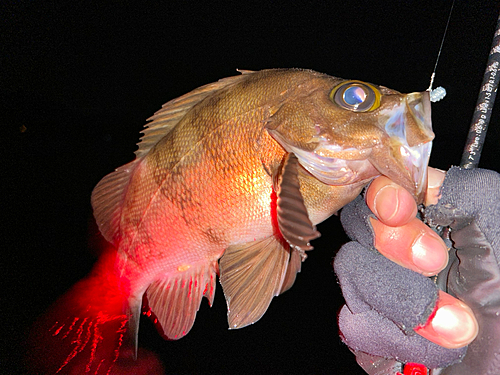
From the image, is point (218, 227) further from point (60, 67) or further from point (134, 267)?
point (60, 67)

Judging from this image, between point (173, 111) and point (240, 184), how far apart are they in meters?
0.51

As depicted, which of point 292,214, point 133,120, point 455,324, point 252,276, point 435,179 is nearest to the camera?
point 292,214

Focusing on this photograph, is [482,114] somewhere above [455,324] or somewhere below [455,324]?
above

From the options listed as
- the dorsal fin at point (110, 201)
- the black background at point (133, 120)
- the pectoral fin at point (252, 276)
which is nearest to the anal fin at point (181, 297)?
the pectoral fin at point (252, 276)

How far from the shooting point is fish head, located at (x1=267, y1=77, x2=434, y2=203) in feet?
2.61

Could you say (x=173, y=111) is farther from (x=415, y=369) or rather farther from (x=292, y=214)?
(x=415, y=369)

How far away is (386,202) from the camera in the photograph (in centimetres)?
88

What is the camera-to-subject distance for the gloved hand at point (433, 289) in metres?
0.88

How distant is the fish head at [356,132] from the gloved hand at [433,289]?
221mm

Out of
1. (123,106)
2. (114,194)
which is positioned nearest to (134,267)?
(114,194)

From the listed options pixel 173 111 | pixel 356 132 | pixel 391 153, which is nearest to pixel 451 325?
pixel 391 153

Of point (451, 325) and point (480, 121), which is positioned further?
point (480, 121)

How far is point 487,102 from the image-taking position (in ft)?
3.85

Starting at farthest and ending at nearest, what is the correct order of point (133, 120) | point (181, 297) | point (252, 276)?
point (133, 120)
point (181, 297)
point (252, 276)
